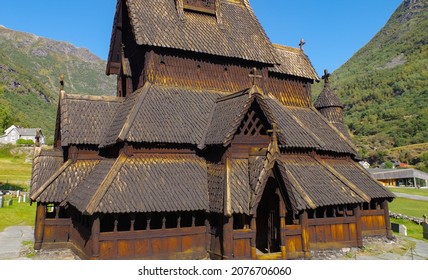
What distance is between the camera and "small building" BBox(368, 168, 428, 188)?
213 feet

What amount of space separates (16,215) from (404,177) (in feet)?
210

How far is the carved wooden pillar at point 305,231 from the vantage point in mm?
14125

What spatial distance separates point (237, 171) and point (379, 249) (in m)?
8.95

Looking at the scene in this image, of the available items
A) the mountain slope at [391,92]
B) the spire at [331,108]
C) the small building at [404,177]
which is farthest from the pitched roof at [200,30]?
the mountain slope at [391,92]

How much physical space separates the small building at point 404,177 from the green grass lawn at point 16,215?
189ft

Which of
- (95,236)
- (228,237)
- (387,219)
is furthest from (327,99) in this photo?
(95,236)

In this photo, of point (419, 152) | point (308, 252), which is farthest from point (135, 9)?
point (419, 152)

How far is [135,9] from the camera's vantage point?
17.5 m

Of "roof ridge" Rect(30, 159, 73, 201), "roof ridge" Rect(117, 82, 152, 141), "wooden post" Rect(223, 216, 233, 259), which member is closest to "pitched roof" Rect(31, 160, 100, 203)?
"roof ridge" Rect(30, 159, 73, 201)

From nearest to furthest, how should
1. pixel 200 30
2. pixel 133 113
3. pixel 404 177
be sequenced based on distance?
pixel 133 113 < pixel 200 30 < pixel 404 177

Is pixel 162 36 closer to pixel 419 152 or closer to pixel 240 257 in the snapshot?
pixel 240 257

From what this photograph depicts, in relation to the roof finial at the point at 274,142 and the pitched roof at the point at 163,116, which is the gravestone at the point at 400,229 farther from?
the pitched roof at the point at 163,116

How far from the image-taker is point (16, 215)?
1067 inches

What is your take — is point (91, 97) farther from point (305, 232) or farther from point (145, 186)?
point (305, 232)
